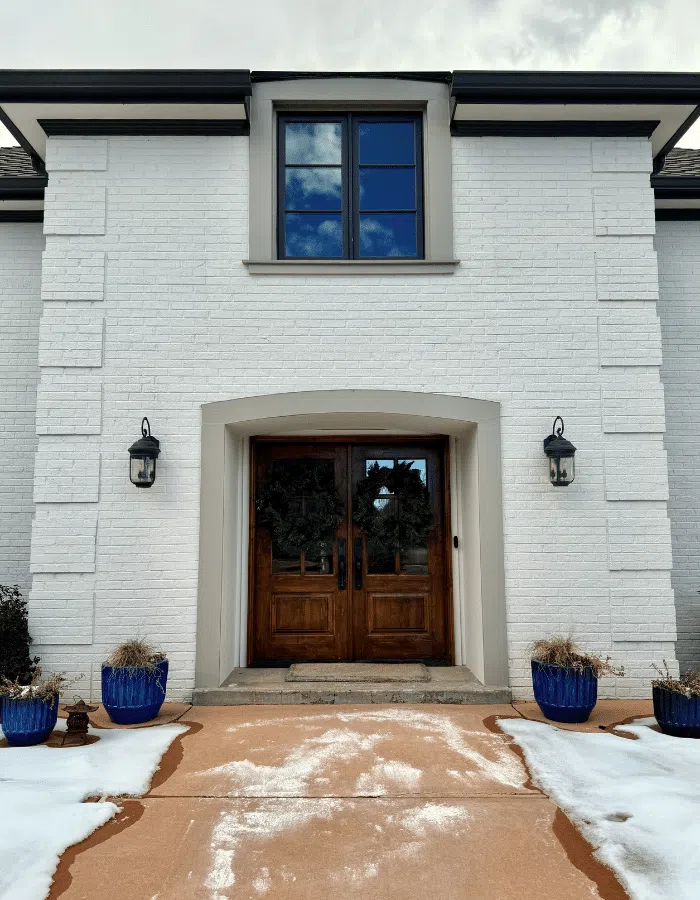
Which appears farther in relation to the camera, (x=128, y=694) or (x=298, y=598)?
(x=298, y=598)

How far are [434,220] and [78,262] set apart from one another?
9.99ft

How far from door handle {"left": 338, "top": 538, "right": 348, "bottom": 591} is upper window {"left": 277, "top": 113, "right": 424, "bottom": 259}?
263 centimetres

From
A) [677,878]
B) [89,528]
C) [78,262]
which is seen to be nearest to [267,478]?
[89,528]

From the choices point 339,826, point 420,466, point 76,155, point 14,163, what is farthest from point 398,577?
point 14,163

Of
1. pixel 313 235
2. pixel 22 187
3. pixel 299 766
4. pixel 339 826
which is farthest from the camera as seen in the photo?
pixel 22 187

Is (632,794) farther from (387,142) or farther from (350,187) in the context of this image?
(387,142)

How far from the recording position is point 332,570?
6.05 m

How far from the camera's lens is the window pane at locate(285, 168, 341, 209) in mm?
5680

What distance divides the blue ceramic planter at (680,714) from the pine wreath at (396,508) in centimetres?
241

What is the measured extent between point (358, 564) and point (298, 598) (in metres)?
0.64

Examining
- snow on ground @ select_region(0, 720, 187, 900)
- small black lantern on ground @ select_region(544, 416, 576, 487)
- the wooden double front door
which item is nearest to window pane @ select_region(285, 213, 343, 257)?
the wooden double front door

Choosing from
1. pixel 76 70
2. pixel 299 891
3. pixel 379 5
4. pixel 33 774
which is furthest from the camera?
pixel 379 5

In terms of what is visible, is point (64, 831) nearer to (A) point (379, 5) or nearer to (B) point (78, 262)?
(B) point (78, 262)

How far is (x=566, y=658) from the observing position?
4602 mm
